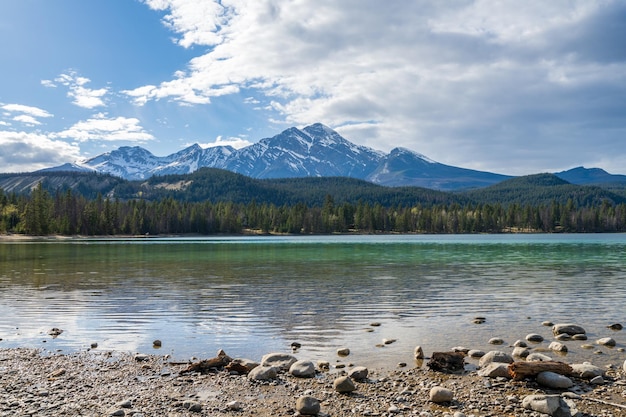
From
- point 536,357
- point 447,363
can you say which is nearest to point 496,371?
point 447,363

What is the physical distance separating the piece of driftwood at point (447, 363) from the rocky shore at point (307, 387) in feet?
0.10

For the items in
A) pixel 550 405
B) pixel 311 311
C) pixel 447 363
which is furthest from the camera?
pixel 311 311

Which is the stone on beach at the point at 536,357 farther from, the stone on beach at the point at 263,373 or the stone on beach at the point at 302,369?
the stone on beach at the point at 263,373

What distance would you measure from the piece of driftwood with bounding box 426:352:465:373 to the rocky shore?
1.2 inches

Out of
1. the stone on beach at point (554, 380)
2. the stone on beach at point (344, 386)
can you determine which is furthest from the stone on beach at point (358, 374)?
the stone on beach at point (554, 380)

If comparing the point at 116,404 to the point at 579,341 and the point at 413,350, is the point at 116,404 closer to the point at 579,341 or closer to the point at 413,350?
the point at 413,350

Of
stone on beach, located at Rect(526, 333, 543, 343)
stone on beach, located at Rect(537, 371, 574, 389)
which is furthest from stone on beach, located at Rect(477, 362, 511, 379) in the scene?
stone on beach, located at Rect(526, 333, 543, 343)

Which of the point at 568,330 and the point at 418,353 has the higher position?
the point at 568,330

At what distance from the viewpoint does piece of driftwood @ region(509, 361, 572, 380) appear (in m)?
14.1

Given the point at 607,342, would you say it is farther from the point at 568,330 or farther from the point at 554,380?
the point at 554,380

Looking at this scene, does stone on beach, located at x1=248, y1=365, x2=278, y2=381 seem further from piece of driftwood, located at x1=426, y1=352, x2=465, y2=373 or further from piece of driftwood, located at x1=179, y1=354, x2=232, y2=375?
piece of driftwood, located at x1=426, y1=352, x2=465, y2=373

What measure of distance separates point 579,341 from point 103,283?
35172 mm

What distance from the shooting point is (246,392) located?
13648 millimetres

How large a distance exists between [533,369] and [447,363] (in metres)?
2.49
